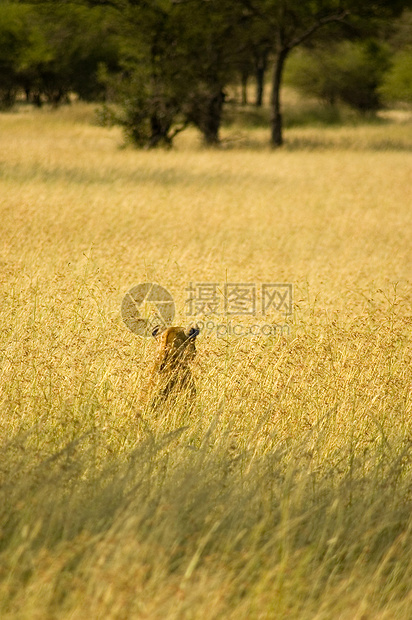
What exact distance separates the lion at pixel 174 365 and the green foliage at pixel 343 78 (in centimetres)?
3841

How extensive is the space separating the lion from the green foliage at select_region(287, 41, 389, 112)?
3841cm

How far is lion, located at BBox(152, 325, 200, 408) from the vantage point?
13.1 ft

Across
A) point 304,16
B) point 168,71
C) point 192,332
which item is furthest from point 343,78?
point 192,332

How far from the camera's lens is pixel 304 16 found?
22328 millimetres

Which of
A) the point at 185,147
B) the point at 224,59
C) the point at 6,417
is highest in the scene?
the point at 224,59

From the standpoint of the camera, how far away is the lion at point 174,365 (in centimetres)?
398

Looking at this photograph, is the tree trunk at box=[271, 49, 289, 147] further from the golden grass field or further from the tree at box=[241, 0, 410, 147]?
the golden grass field

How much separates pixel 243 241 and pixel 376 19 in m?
16.3

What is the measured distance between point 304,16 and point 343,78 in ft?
63.8

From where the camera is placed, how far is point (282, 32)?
22438 mm

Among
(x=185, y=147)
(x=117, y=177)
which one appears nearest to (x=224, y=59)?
(x=185, y=147)

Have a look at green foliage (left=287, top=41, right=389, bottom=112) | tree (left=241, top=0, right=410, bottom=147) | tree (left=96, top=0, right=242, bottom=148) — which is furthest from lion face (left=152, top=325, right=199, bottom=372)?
green foliage (left=287, top=41, right=389, bottom=112)

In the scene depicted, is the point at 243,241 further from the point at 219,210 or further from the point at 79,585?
the point at 79,585

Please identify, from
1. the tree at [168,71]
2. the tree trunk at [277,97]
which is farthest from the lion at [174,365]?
the tree trunk at [277,97]
